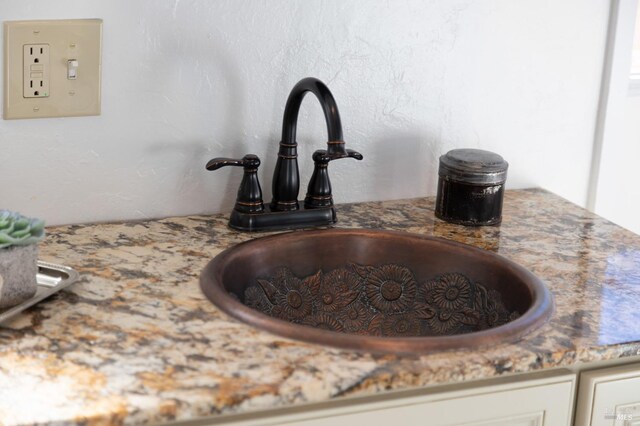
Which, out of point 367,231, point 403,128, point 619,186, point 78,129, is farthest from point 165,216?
point 619,186

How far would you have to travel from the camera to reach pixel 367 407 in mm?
1130

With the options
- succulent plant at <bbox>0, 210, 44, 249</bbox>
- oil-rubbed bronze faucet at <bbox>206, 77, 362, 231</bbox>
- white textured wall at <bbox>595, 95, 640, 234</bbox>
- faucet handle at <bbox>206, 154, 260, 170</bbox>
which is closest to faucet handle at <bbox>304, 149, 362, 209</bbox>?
oil-rubbed bronze faucet at <bbox>206, 77, 362, 231</bbox>

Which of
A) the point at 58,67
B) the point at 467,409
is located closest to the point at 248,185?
the point at 58,67

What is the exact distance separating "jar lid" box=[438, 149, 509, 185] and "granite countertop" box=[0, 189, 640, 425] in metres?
0.11

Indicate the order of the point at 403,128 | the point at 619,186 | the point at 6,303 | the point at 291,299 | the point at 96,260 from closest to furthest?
the point at 6,303 → the point at 96,260 → the point at 291,299 → the point at 403,128 → the point at 619,186

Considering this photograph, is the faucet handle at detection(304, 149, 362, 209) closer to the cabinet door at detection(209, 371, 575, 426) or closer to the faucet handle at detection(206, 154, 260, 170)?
the faucet handle at detection(206, 154, 260, 170)

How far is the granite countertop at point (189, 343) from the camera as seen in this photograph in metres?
1.03

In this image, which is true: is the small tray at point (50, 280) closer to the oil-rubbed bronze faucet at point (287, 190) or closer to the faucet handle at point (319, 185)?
the oil-rubbed bronze faucet at point (287, 190)

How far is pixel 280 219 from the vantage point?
5.12ft

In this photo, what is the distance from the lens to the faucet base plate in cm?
155

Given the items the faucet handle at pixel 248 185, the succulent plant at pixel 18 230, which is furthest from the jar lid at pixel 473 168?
the succulent plant at pixel 18 230

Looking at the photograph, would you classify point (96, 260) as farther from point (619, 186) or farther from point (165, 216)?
point (619, 186)

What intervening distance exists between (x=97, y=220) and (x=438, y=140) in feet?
2.11

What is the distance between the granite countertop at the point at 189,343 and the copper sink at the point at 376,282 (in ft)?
0.16
